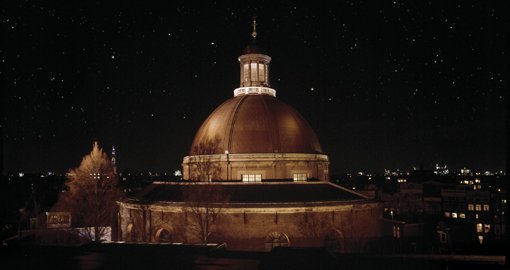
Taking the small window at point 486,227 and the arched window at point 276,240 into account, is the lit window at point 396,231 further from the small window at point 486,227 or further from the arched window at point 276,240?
the small window at point 486,227

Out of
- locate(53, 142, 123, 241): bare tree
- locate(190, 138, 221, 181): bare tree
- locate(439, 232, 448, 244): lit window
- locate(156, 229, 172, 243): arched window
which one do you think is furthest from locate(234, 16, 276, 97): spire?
locate(439, 232, 448, 244): lit window

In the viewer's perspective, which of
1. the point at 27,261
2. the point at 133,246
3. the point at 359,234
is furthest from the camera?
the point at 359,234

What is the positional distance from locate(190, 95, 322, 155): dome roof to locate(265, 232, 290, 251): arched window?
29.8 feet

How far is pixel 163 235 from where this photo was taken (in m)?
35.4

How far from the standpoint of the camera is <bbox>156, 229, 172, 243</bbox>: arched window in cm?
3480

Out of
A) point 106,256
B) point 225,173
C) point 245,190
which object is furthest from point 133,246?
point 225,173

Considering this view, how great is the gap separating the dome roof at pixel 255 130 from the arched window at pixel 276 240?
9.07 meters

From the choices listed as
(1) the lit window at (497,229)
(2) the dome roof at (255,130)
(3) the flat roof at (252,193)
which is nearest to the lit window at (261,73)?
(2) the dome roof at (255,130)

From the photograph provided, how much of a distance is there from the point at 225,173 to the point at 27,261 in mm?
21468

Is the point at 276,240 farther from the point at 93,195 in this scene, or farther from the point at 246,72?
the point at 246,72

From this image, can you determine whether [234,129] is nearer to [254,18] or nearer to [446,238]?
[254,18]

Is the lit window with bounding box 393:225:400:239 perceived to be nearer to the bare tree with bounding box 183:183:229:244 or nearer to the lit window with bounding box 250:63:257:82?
the bare tree with bounding box 183:183:229:244

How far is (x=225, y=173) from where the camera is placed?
3931 centimetres

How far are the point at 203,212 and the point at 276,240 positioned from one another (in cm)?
580
